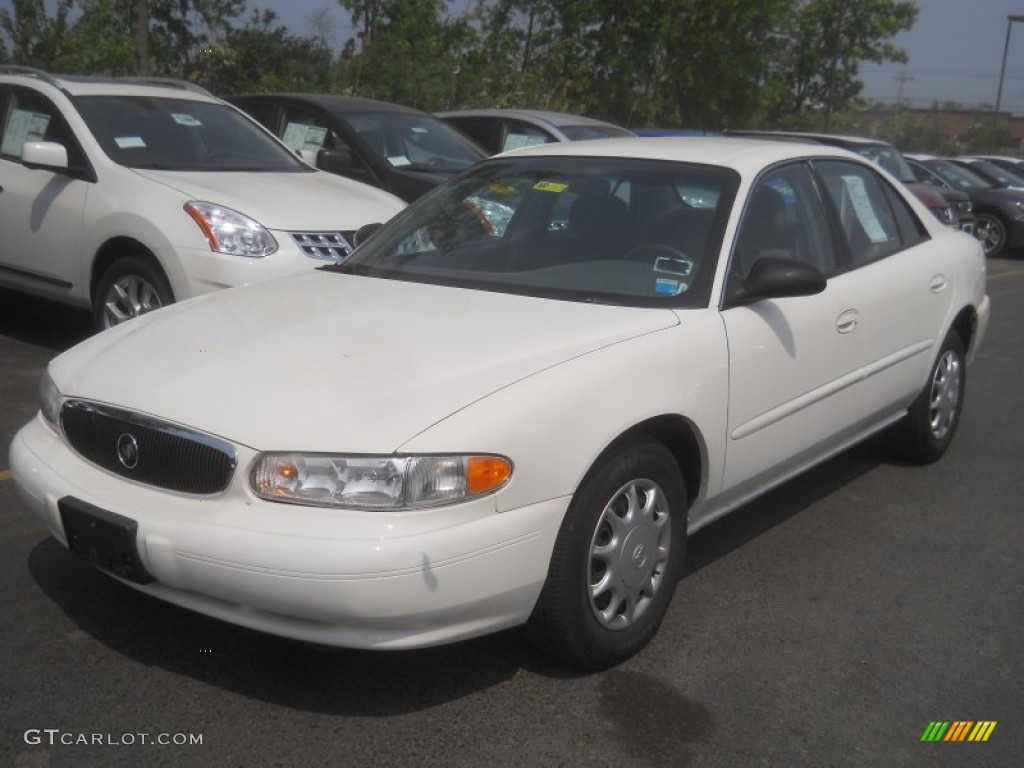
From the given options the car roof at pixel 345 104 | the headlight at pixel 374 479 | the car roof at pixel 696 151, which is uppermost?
the car roof at pixel 696 151

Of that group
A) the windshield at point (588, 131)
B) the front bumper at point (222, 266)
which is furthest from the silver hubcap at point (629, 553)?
the windshield at point (588, 131)

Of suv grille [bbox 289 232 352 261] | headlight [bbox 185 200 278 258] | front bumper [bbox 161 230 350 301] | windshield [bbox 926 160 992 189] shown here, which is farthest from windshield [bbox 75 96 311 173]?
windshield [bbox 926 160 992 189]

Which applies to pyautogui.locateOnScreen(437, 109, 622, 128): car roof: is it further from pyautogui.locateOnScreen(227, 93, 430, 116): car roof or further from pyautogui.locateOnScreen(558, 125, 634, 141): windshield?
pyautogui.locateOnScreen(227, 93, 430, 116): car roof

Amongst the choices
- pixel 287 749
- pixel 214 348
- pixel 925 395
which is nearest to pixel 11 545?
pixel 214 348

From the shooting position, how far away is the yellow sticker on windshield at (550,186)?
4496 millimetres

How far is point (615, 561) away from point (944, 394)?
9.45ft

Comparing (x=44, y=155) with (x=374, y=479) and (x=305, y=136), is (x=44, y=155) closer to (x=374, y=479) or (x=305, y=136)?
(x=305, y=136)

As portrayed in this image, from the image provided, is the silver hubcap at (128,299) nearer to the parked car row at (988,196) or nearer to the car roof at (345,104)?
the car roof at (345,104)

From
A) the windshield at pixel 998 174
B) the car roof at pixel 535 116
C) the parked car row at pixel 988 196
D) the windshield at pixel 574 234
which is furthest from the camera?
the windshield at pixel 998 174

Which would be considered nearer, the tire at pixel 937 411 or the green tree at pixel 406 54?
the tire at pixel 937 411

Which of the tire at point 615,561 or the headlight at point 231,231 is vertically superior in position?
the headlight at point 231,231

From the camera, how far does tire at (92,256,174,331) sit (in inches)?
251

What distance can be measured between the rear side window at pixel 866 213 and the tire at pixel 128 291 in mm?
3419

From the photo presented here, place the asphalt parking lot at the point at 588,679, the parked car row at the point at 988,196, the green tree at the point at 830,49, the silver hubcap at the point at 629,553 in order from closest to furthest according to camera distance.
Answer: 1. the asphalt parking lot at the point at 588,679
2. the silver hubcap at the point at 629,553
3. the parked car row at the point at 988,196
4. the green tree at the point at 830,49
